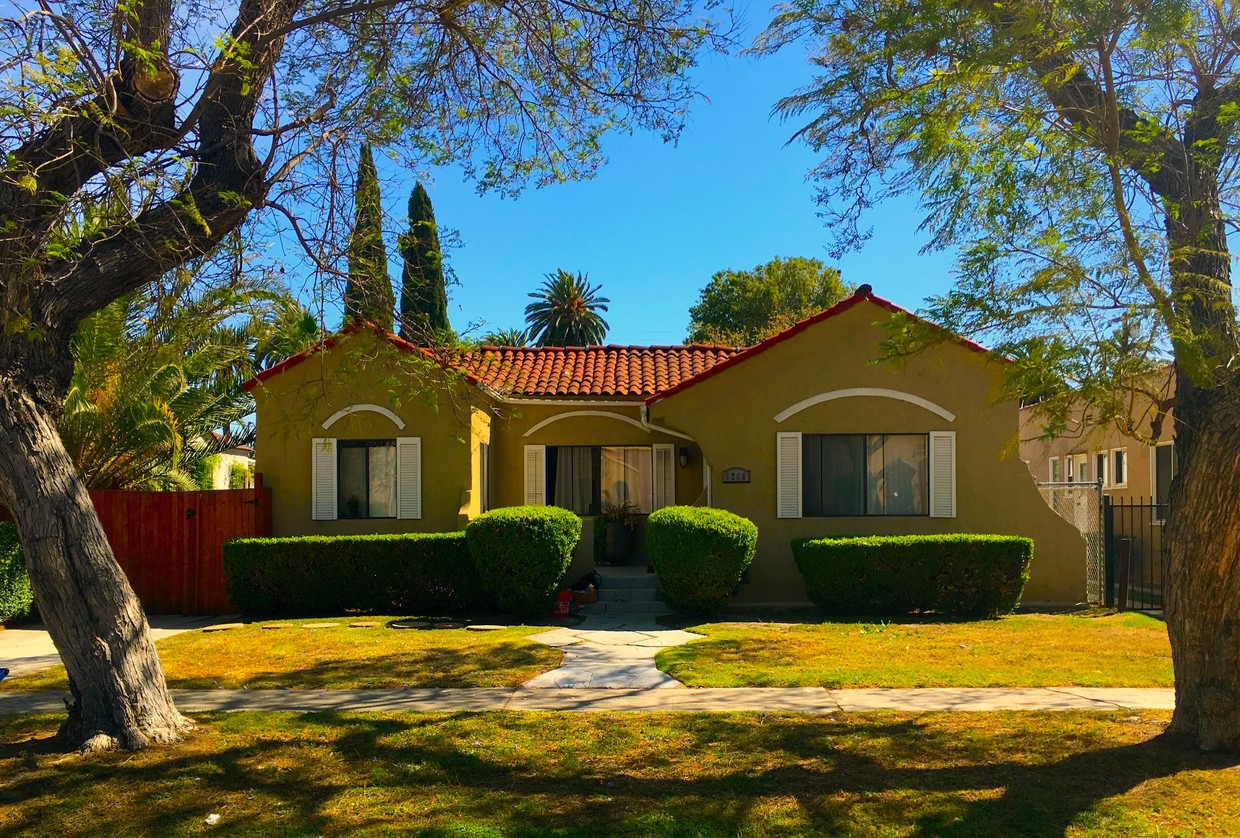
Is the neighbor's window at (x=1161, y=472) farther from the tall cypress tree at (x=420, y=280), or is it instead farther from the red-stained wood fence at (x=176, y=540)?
the red-stained wood fence at (x=176, y=540)

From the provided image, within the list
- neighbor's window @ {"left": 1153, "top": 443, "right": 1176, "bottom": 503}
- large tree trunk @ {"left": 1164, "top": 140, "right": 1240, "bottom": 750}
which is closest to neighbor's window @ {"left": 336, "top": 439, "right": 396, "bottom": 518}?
large tree trunk @ {"left": 1164, "top": 140, "right": 1240, "bottom": 750}

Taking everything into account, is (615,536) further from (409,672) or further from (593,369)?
(409,672)

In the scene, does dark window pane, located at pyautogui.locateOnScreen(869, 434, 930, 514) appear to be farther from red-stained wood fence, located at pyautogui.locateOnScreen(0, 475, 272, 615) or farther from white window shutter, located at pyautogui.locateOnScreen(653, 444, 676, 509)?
red-stained wood fence, located at pyautogui.locateOnScreen(0, 475, 272, 615)

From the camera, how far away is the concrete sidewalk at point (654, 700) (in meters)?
8.06

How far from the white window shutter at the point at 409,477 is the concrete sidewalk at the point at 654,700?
6303mm

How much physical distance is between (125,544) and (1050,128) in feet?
45.2

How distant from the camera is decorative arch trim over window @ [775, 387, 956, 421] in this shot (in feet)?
48.2

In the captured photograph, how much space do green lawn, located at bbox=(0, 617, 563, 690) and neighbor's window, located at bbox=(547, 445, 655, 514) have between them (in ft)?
17.8

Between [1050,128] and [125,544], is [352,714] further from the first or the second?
[125,544]

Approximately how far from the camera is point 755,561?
1445cm

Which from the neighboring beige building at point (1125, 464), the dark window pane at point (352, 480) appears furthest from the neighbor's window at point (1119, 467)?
the dark window pane at point (352, 480)

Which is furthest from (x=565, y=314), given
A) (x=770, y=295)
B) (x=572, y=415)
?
(x=572, y=415)

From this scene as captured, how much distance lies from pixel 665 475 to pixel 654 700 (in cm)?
900

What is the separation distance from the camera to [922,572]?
43.8 feet
